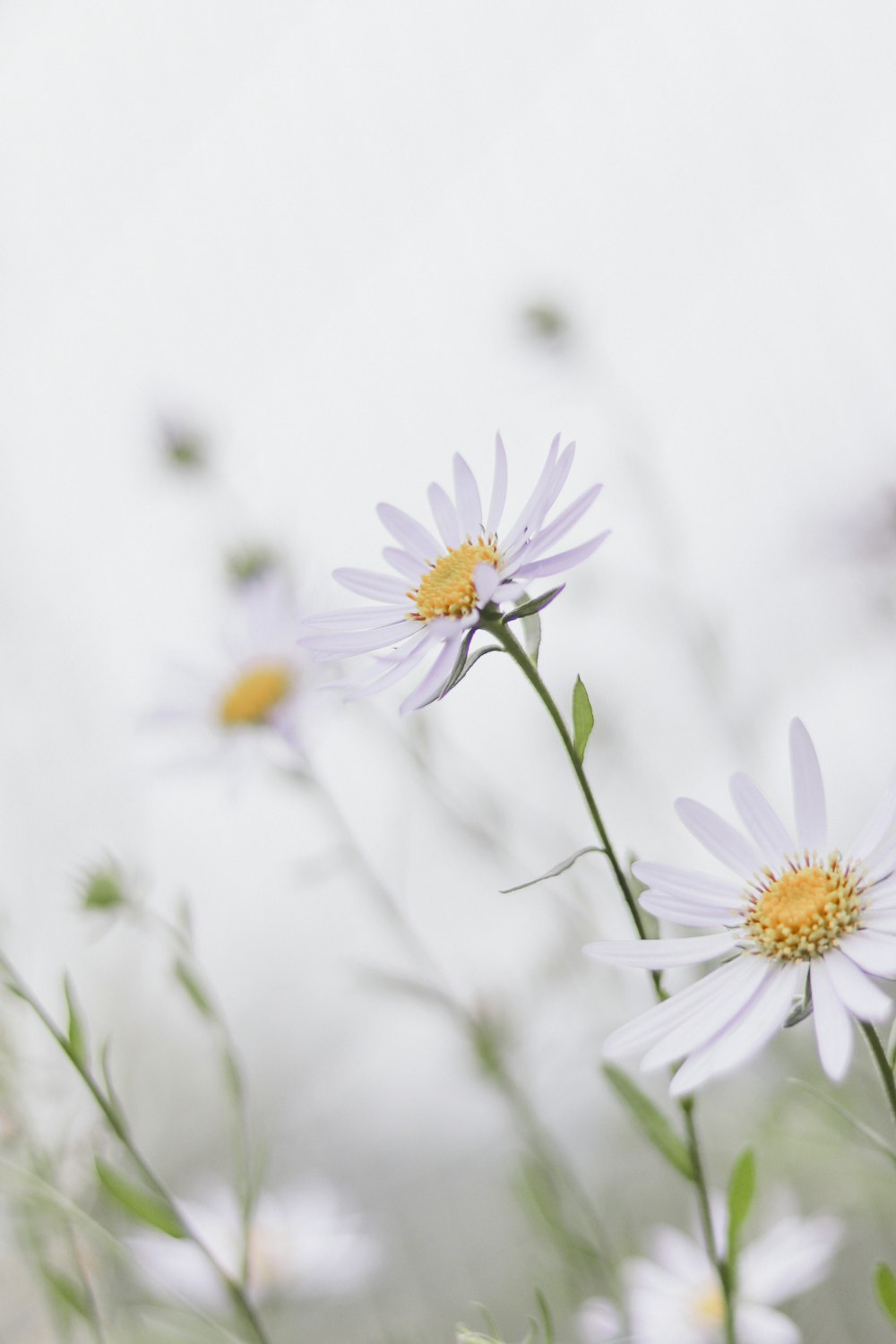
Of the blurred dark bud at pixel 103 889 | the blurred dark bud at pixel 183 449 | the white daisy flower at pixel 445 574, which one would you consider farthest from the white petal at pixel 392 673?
the blurred dark bud at pixel 183 449

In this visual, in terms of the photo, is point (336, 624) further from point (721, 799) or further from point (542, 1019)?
point (721, 799)

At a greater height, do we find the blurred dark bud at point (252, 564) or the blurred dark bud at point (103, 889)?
the blurred dark bud at point (252, 564)

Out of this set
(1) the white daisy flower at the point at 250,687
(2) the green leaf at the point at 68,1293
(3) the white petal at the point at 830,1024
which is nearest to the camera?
(3) the white petal at the point at 830,1024

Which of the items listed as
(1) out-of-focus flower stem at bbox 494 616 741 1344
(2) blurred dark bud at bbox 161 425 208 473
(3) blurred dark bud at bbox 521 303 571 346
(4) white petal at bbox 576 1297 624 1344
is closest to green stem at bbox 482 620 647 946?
(1) out-of-focus flower stem at bbox 494 616 741 1344

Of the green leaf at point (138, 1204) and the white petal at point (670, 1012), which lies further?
the green leaf at point (138, 1204)

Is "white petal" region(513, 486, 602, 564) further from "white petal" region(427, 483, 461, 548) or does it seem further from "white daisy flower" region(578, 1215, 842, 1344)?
"white daisy flower" region(578, 1215, 842, 1344)

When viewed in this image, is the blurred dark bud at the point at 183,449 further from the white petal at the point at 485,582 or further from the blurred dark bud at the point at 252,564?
the white petal at the point at 485,582

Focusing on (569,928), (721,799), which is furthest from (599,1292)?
(721,799)

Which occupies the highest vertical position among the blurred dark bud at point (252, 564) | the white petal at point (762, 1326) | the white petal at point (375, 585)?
the blurred dark bud at point (252, 564)
